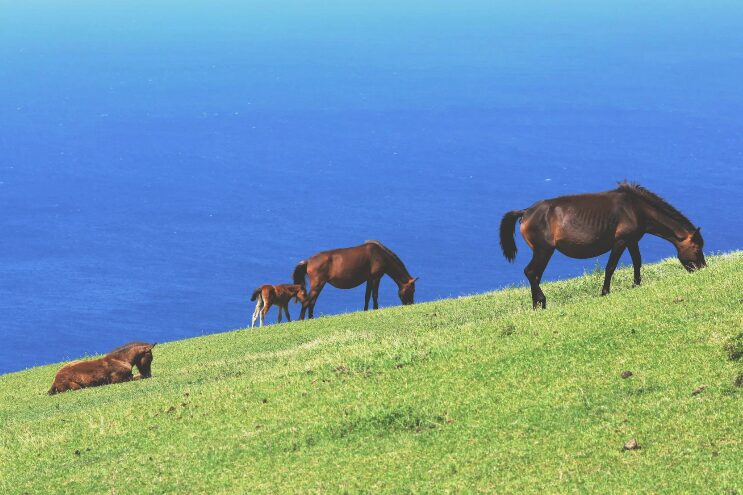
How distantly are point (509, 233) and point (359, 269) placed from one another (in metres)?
12.1

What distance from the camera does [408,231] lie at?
155 m

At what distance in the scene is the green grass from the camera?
13703mm

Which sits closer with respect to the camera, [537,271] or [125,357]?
[537,271]

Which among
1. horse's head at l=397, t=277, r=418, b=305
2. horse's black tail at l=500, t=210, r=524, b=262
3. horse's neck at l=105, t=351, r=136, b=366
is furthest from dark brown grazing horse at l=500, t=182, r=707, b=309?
horse's head at l=397, t=277, r=418, b=305

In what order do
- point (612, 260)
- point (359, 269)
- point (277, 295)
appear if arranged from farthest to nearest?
point (277, 295), point (359, 269), point (612, 260)

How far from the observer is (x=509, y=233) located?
24016 mm

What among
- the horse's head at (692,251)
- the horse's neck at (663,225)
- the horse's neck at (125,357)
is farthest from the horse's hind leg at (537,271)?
the horse's neck at (125,357)

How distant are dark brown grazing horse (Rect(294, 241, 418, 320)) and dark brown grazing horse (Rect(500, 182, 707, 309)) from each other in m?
12.5

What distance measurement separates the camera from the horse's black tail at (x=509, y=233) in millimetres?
23641

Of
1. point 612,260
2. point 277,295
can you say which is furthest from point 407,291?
point 612,260

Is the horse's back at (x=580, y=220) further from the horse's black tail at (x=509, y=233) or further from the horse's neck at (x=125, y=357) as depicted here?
the horse's neck at (x=125, y=357)

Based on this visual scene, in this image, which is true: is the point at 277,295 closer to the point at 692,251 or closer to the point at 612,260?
the point at 692,251

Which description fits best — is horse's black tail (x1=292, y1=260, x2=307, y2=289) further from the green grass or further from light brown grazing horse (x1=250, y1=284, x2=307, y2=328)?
the green grass

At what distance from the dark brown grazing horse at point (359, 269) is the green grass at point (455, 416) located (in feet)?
43.4
